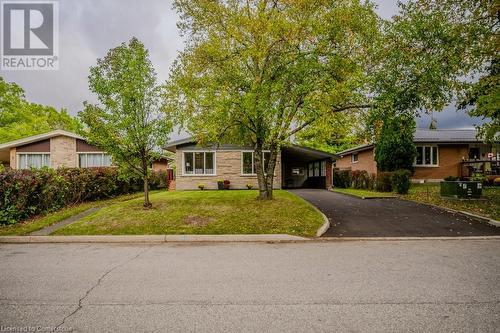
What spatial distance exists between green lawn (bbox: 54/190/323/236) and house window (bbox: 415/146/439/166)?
17.1 metres

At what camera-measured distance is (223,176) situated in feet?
79.5

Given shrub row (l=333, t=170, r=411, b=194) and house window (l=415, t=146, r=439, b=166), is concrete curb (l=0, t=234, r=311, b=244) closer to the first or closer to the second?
shrub row (l=333, t=170, r=411, b=194)

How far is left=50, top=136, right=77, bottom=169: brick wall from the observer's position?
26.7 metres

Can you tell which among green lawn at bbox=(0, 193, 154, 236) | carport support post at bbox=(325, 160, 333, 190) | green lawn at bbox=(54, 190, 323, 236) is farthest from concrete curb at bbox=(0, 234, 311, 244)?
carport support post at bbox=(325, 160, 333, 190)

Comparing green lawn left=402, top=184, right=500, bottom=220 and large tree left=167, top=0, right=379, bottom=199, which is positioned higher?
large tree left=167, top=0, right=379, bottom=199

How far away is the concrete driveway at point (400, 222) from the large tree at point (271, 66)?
4.22 m

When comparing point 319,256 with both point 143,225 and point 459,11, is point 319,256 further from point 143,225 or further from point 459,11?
point 459,11

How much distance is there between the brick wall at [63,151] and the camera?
87.7 ft

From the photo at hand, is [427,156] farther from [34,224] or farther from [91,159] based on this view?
[91,159]

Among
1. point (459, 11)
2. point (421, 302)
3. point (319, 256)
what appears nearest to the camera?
point (421, 302)

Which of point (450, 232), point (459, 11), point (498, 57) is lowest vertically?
point (450, 232)

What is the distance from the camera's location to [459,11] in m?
15.3

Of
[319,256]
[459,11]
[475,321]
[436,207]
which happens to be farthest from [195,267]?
[459,11]

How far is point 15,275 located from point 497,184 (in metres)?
27.1
